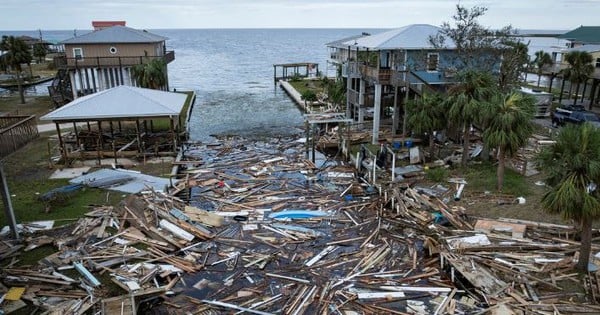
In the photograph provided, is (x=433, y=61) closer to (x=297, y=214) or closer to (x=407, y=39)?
(x=407, y=39)

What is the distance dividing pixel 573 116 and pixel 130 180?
31.9 meters

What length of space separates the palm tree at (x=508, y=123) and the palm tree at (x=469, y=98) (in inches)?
72.3

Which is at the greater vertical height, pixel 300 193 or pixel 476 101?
pixel 476 101

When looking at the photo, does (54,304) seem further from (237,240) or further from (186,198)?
(186,198)

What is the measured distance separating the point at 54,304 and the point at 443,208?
613 inches

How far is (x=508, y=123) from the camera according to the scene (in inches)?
798

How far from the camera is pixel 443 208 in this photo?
64.6ft

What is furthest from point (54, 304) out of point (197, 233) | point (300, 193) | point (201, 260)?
point (300, 193)

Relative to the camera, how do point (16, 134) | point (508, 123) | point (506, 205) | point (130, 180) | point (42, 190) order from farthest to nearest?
point (130, 180), point (42, 190), point (508, 123), point (506, 205), point (16, 134)

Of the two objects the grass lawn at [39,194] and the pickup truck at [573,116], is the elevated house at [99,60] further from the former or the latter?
the pickup truck at [573,116]

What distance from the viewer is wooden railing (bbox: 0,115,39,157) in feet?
52.1

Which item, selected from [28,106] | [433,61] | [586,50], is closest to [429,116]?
[433,61]

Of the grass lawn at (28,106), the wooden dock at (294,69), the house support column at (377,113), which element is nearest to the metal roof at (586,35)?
the house support column at (377,113)

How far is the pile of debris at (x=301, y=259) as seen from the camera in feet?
45.0
